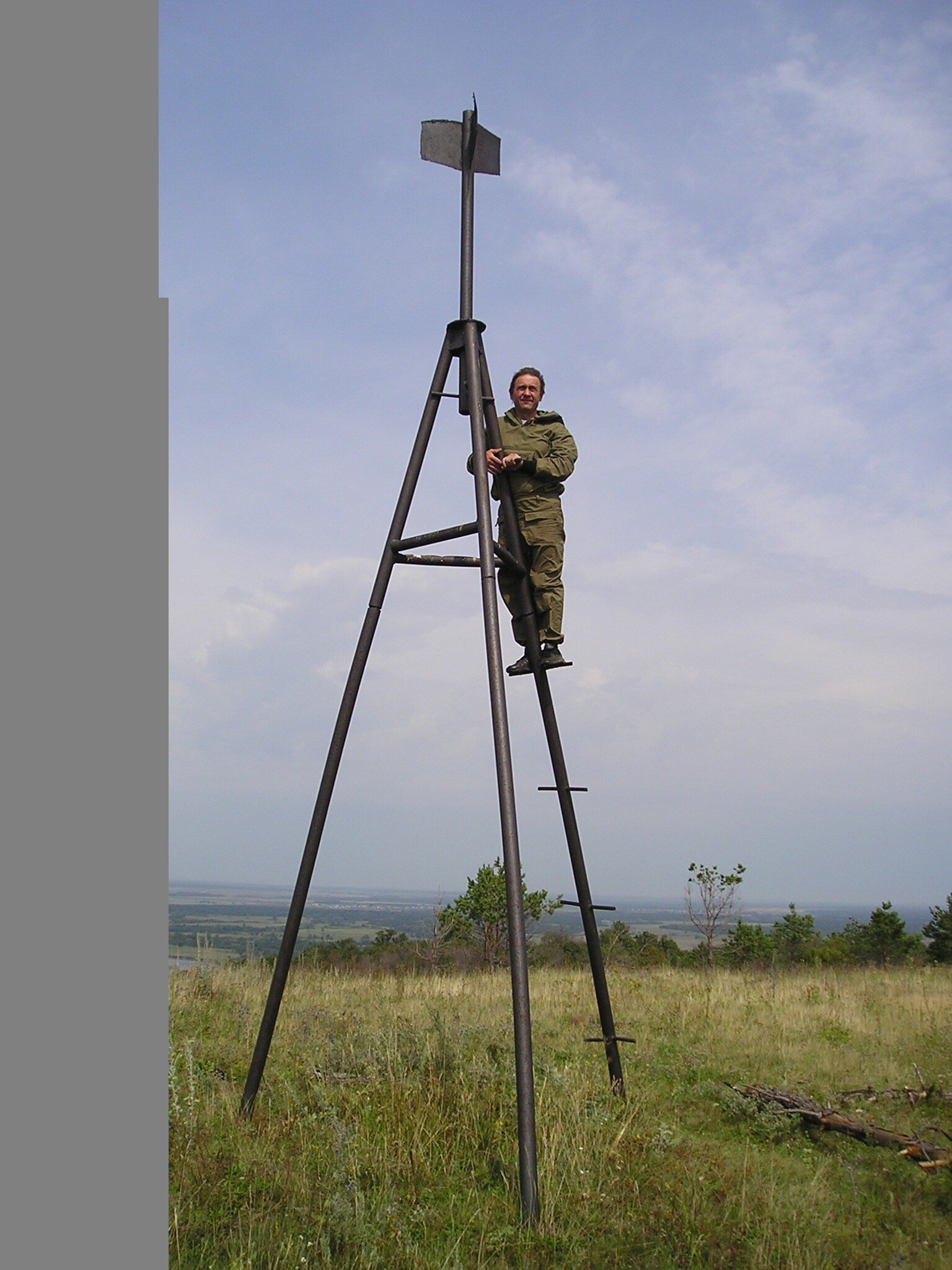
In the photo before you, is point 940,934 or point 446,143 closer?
point 446,143

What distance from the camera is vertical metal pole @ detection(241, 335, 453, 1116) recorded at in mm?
4488

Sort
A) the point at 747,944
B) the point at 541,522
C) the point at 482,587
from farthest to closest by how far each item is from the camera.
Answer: the point at 747,944
the point at 541,522
the point at 482,587

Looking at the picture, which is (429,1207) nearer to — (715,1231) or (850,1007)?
(715,1231)

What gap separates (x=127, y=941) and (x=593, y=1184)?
3.35 meters

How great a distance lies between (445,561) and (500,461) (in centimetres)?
71

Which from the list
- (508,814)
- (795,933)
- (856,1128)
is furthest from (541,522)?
(795,933)

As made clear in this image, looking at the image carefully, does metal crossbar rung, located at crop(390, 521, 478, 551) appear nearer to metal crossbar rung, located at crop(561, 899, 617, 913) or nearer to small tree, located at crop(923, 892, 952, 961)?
metal crossbar rung, located at crop(561, 899, 617, 913)

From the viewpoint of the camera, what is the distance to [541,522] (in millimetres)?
5324

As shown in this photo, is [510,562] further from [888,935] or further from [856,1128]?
[888,935]

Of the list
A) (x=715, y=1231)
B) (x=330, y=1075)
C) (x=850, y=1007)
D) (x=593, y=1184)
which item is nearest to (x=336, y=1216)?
(x=593, y=1184)

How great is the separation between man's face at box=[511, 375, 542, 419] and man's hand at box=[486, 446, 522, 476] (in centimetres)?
65

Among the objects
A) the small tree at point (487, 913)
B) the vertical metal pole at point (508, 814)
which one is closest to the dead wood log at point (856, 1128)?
the vertical metal pole at point (508, 814)

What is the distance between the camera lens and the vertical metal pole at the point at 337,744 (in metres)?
4.49

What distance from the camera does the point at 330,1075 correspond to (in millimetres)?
4957
